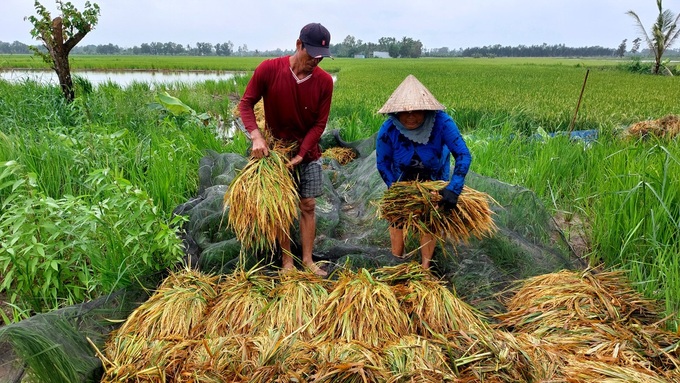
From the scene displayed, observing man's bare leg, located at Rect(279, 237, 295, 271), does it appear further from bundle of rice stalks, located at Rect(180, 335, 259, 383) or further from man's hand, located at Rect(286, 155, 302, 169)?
bundle of rice stalks, located at Rect(180, 335, 259, 383)

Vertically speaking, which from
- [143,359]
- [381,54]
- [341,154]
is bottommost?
[143,359]

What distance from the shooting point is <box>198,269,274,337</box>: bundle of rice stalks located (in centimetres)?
188

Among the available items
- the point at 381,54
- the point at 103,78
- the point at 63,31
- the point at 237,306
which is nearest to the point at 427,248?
the point at 237,306

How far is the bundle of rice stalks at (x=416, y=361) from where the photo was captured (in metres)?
1.49

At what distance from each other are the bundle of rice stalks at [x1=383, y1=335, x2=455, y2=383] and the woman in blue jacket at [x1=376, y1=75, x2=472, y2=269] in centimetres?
77

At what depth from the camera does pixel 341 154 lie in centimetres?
511

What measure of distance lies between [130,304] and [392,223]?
1.38 m

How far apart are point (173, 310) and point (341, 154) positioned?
3.42m

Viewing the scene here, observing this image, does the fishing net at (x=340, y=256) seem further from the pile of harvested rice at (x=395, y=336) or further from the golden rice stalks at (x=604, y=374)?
the golden rice stalks at (x=604, y=374)

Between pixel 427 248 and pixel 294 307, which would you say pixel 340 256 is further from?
pixel 294 307

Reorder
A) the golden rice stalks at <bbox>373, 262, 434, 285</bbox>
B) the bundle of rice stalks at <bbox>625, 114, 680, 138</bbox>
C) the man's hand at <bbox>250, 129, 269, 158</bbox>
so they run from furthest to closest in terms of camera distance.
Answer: the bundle of rice stalks at <bbox>625, 114, 680, 138</bbox> → the man's hand at <bbox>250, 129, 269, 158</bbox> → the golden rice stalks at <bbox>373, 262, 434, 285</bbox>

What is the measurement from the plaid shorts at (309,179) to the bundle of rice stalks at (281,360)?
3.63 ft

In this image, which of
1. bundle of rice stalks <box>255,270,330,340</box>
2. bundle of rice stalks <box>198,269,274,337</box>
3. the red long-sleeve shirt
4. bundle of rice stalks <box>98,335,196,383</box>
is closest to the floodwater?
the red long-sleeve shirt

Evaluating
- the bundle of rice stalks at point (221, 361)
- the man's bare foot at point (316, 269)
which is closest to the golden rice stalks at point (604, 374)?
the bundle of rice stalks at point (221, 361)
